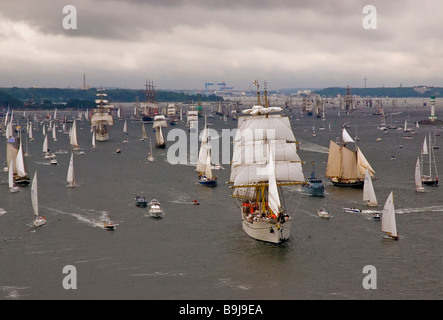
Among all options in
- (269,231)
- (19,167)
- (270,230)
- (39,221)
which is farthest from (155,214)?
(19,167)

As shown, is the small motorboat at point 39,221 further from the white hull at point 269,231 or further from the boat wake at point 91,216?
the white hull at point 269,231

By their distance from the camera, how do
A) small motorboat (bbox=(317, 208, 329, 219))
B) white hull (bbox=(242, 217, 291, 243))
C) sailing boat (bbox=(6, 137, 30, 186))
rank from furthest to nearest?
sailing boat (bbox=(6, 137, 30, 186)) → small motorboat (bbox=(317, 208, 329, 219)) → white hull (bbox=(242, 217, 291, 243))

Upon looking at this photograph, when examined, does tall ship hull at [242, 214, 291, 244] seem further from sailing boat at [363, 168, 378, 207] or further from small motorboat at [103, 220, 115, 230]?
sailing boat at [363, 168, 378, 207]

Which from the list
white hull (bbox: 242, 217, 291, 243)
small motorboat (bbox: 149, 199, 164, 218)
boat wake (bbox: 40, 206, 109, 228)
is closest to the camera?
white hull (bbox: 242, 217, 291, 243)

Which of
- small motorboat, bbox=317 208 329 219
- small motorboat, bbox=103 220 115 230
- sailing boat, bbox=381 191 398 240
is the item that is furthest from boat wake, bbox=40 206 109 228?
sailing boat, bbox=381 191 398 240

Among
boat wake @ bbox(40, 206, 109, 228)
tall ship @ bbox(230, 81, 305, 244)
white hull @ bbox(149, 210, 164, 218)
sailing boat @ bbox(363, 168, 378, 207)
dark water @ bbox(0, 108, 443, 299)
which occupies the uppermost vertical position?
tall ship @ bbox(230, 81, 305, 244)

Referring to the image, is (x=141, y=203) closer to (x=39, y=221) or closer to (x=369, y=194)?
(x=39, y=221)
